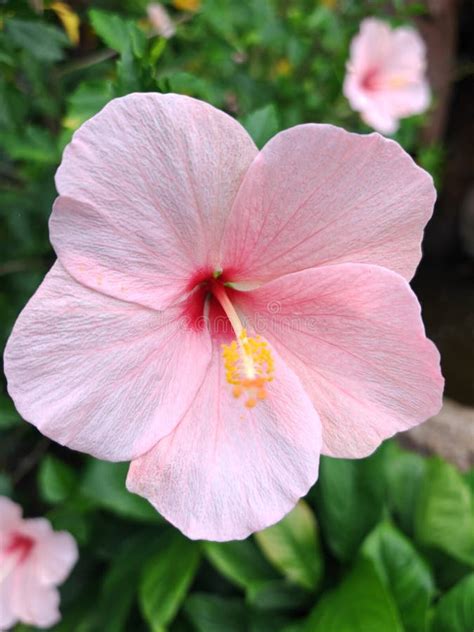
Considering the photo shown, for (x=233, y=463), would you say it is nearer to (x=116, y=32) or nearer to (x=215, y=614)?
(x=116, y=32)

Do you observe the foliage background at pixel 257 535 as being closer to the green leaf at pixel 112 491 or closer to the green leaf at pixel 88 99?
the green leaf at pixel 112 491

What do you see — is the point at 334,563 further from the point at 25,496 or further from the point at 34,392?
the point at 34,392

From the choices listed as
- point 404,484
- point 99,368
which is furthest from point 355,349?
point 404,484

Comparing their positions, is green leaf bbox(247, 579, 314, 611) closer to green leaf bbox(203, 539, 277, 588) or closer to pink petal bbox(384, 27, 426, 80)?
green leaf bbox(203, 539, 277, 588)

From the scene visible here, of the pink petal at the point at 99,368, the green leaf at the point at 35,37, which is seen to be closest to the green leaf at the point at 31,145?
the green leaf at the point at 35,37

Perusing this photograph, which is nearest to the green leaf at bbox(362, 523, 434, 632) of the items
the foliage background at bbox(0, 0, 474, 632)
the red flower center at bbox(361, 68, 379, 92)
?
the foliage background at bbox(0, 0, 474, 632)

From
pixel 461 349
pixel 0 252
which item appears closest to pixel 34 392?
pixel 0 252
